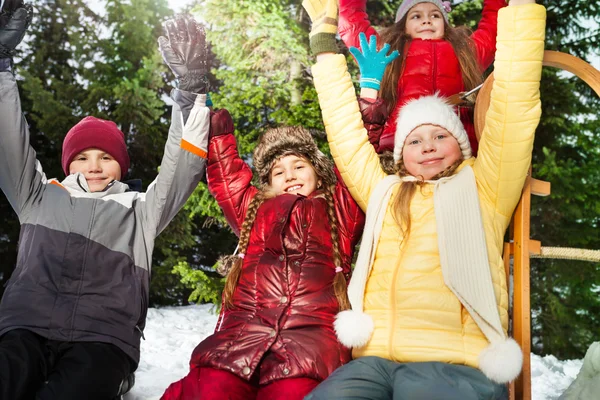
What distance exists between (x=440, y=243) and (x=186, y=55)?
5.32 feet

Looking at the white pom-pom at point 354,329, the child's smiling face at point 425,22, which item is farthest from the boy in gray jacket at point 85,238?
the child's smiling face at point 425,22

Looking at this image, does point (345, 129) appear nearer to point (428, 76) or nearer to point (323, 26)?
point (323, 26)

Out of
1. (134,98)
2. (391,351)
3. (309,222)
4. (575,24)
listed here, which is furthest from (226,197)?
(575,24)

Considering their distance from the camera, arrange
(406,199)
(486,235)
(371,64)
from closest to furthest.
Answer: (486,235) < (406,199) < (371,64)

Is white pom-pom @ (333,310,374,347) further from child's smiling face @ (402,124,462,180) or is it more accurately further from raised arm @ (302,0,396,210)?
child's smiling face @ (402,124,462,180)

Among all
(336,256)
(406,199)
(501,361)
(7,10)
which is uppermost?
(7,10)

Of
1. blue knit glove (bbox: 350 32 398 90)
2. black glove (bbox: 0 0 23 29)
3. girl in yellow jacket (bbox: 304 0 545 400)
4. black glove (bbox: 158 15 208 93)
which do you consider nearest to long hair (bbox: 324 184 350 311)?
girl in yellow jacket (bbox: 304 0 545 400)

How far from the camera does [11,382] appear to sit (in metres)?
2.21

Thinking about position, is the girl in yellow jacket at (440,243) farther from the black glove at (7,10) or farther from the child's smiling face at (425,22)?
the black glove at (7,10)

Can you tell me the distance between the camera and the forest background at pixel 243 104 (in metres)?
5.80

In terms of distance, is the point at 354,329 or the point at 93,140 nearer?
the point at 354,329

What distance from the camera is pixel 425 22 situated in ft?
11.0

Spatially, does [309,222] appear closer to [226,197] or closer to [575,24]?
[226,197]

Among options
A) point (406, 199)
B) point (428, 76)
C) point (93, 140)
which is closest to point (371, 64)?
point (428, 76)
